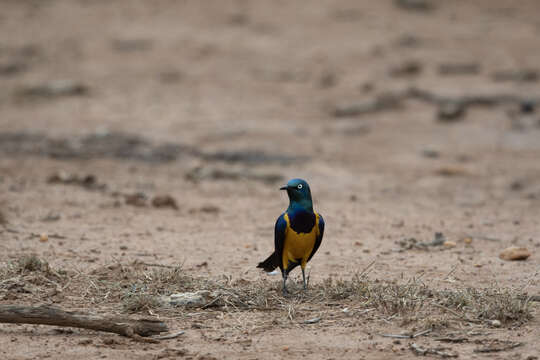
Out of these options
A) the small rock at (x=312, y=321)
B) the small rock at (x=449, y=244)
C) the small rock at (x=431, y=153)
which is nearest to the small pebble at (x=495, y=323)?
the small rock at (x=312, y=321)

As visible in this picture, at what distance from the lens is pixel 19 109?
1329 cm

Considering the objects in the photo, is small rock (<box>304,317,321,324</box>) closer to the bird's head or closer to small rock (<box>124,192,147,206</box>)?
the bird's head

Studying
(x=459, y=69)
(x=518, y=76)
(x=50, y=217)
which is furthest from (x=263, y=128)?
(x=518, y=76)

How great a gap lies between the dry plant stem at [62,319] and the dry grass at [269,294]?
0.44 m

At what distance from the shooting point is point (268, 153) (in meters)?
10.9

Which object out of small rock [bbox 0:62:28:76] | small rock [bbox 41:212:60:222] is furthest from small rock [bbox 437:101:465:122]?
small rock [bbox 0:62:28:76]

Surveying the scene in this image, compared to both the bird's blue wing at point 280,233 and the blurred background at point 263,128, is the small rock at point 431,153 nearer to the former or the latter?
the blurred background at point 263,128

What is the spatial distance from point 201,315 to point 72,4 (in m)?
16.6

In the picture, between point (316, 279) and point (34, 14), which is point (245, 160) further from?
point (34, 14)

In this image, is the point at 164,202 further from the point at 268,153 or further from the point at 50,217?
the point at 268,153

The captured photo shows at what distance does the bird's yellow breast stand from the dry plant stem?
123 cm

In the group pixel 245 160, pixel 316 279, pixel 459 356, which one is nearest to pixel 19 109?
pixel 245 160

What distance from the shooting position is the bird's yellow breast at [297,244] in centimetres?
474

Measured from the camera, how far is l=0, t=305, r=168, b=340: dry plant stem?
4023 mm
